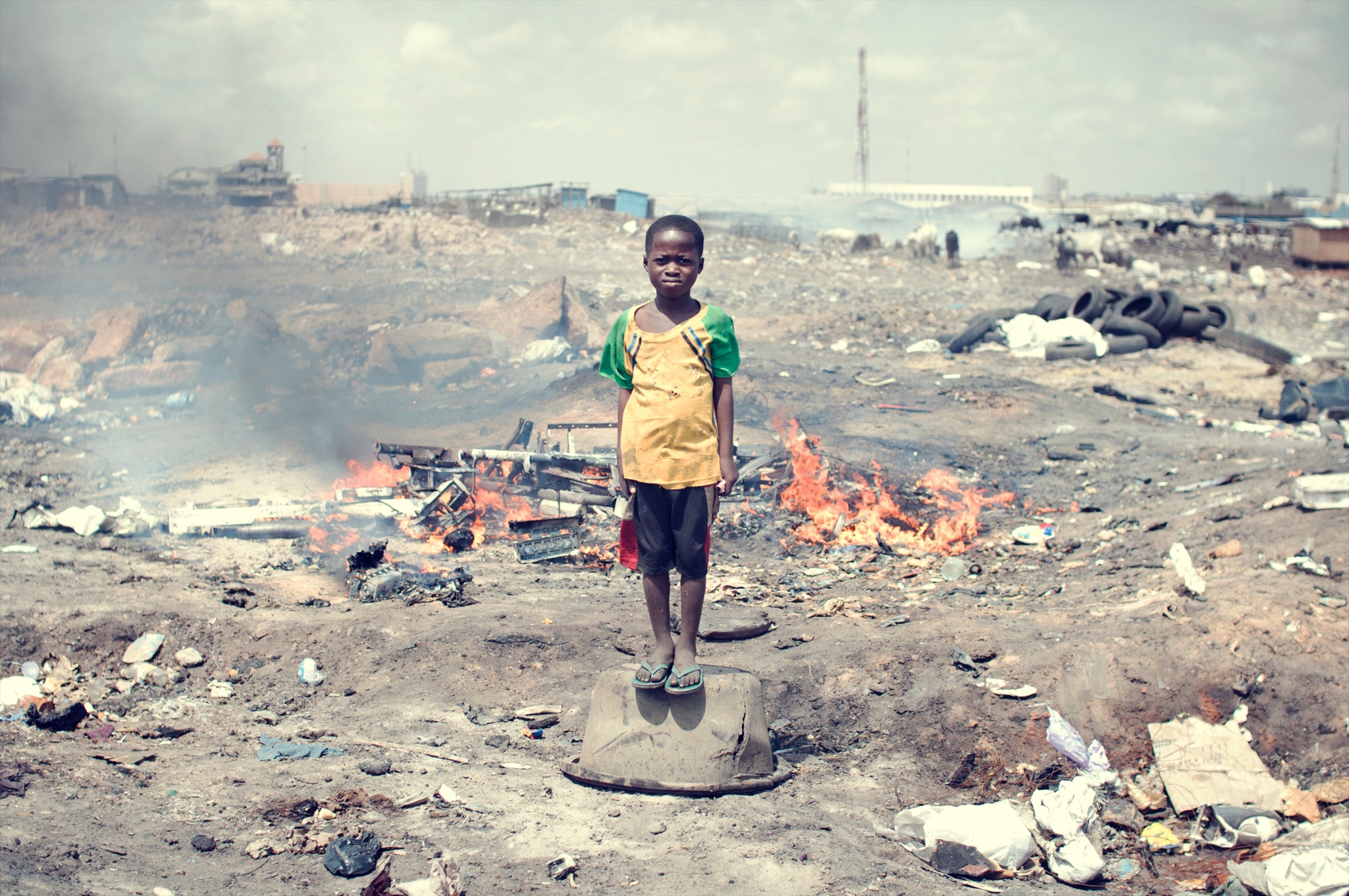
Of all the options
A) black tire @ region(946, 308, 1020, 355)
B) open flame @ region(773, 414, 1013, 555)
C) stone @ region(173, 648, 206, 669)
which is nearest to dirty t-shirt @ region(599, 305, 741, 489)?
stone @ region(173, 648, 206, 669)

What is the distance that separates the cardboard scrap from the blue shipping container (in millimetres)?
23629

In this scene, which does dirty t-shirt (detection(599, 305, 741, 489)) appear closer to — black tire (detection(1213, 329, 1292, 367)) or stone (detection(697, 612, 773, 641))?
stone (detection(697, 612, 773, 641))

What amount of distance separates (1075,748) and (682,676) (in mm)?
1504

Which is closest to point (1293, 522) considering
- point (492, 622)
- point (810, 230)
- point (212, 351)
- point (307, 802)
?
point (492, 622)

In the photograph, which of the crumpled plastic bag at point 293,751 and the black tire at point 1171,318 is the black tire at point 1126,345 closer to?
the black tire at point 1171,318

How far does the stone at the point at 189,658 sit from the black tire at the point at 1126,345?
39.7ft

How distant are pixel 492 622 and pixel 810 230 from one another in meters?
30.2

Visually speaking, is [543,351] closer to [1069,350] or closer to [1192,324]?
[1069,350]

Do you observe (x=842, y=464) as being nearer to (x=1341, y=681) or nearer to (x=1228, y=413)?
(x=1341, y=681)

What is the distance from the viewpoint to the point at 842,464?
6641mm

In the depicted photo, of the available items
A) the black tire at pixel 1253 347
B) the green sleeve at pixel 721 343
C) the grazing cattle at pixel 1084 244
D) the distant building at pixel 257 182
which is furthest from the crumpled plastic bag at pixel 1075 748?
the distant building at pixel 257 182

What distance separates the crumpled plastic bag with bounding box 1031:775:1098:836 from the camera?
2.78 m

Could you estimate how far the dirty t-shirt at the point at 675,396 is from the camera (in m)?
2.66

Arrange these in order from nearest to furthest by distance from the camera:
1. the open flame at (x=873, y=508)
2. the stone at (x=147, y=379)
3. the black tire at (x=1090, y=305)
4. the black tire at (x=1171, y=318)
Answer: the open flame at (x=873, y=508), the stone at (x=147, y=379), the black tire at (x=1171, y=318), the black tire at (x=1090, y=305)
